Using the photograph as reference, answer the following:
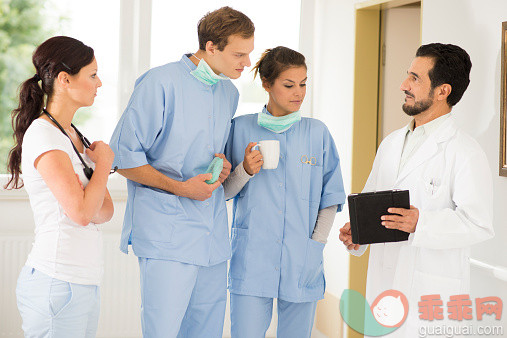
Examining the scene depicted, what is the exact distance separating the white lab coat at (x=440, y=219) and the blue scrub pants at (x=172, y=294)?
0.60 metres

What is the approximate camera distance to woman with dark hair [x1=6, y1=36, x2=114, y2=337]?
1.57 m

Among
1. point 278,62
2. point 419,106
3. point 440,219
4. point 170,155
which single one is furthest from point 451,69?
point 170,155

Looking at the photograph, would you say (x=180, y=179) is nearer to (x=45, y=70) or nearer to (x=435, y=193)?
(x=45, y=70)

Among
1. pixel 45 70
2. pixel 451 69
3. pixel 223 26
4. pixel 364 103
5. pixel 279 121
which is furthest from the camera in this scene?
pixel 364 103

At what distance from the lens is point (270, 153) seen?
207 cm

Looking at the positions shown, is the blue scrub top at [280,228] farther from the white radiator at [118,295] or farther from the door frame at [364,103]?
the white radiator at [118,295]

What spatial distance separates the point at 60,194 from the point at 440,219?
3.54 ft

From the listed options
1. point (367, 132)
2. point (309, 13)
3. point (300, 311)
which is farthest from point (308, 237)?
point (309, 13)

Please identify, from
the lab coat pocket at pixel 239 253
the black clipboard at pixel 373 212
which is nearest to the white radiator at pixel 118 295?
the lab coat pocket at pixel 239 253

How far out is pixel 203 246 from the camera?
203 cm

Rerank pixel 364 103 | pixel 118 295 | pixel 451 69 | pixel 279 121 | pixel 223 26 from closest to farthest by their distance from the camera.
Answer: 1. pixel 451 69
2. pixel 223 26
3. pixel 279 121
4. pixel 364 103
5. pixel 118 295

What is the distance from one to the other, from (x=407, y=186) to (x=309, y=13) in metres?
2.08

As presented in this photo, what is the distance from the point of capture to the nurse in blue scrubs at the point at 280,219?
2174 millimetres

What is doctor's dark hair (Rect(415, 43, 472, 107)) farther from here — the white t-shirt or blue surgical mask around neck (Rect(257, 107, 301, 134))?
the white t-shirt
